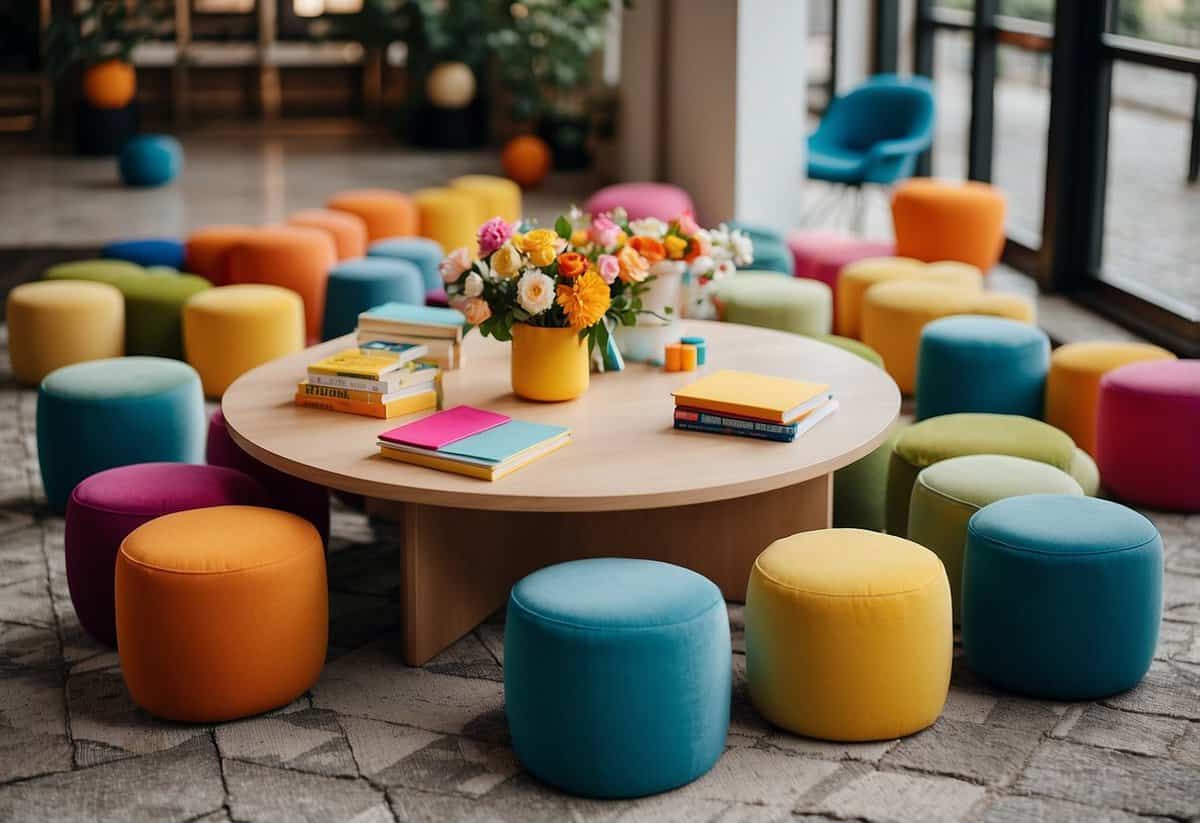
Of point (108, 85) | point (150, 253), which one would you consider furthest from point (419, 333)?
point (108, 85)

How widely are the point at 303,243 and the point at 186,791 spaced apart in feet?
14.2

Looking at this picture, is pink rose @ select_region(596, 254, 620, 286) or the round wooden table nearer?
the round wooden table

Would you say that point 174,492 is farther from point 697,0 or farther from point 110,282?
point 697,0

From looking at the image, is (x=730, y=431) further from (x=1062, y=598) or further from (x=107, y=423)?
(x=107, y=423)

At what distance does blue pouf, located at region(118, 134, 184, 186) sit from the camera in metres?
11.0

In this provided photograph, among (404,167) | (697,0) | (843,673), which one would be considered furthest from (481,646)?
(404,167)

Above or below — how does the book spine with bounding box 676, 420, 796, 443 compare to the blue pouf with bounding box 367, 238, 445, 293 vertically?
below

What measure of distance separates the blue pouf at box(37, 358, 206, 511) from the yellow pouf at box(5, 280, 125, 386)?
4.32 feet

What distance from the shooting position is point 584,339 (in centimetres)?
443

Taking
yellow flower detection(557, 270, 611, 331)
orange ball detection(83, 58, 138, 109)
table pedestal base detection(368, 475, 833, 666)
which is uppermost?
orange ball detection(83, 58, 138, 109)

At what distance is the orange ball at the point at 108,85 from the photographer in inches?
490

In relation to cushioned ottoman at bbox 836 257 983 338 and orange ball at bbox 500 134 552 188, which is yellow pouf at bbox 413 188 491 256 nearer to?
cushioned ottoman at bbox 836 257 983 338

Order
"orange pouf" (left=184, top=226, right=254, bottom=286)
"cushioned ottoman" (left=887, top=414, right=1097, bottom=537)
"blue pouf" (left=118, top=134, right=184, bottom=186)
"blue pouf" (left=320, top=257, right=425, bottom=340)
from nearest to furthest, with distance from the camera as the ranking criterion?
"cushioned ottoman" (left=887, top=414, right=1097, bottom=537)
"blue pouf" (left=320, top=257, right=425, bottom=340)
"orange pouf" (left=184, top=226, right=254, bottom=286)
"blue pouf" (left=118, top=134, right=184, bottom=186)

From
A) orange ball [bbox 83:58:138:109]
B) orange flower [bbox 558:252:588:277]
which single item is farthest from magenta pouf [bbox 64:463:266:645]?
orange ball [bbox 83:58:138:109]
